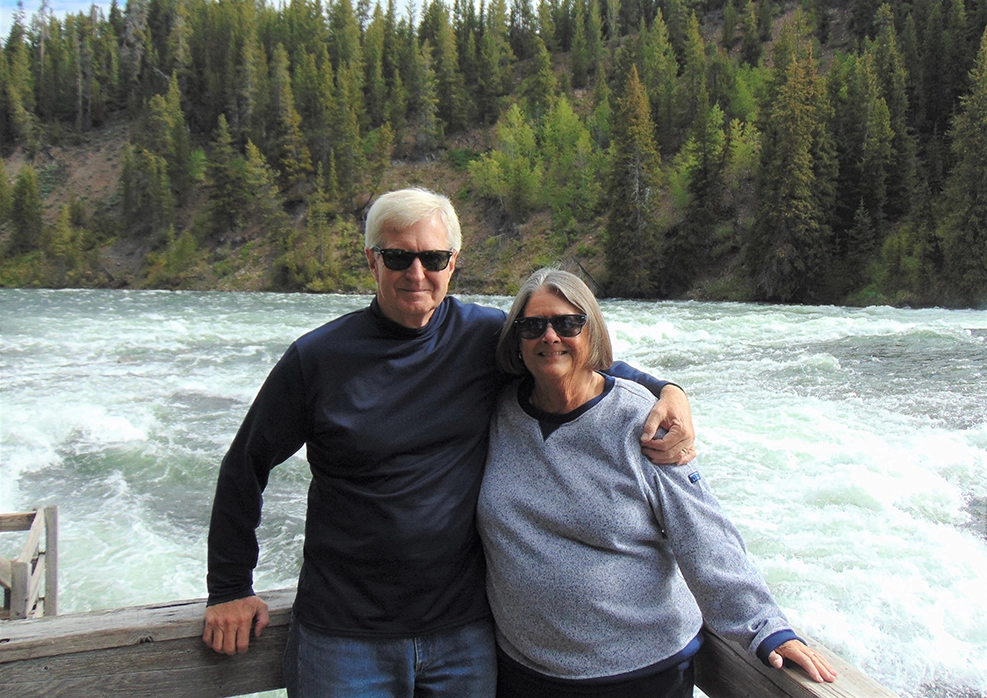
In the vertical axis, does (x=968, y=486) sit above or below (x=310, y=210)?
below

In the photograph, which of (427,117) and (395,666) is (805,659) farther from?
(427,117)

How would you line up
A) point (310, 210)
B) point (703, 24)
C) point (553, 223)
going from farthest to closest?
point (703, 24)
point (310, 210)
point (553, 223)

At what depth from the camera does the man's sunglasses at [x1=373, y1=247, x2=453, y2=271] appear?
6.83ft

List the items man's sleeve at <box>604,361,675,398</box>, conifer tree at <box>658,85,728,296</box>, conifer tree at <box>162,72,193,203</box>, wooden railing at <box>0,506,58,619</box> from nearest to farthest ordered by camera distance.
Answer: man's sleeve at <box>604,361,675,398</box> → wooden railing at <box>0,506,58,619</box> → conifer tree at <box>658,85,728,296</box> → conifer tree at <box>162,72,193,203</box>

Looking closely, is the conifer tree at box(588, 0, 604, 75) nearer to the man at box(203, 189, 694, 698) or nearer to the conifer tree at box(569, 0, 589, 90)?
the conifer tree at box(569, 0, 589, 90)

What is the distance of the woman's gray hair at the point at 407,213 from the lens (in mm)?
2121

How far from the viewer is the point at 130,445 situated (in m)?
9.91

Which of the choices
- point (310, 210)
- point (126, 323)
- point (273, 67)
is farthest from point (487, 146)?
point (126, 323)

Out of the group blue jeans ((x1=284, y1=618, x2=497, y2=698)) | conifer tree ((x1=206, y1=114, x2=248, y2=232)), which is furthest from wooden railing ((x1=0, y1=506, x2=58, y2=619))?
conifer tree ((x1=206, y1=114, x2=248, y2=232))

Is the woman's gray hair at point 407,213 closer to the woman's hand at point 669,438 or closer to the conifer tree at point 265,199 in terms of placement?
the woman's hand at point 669,438

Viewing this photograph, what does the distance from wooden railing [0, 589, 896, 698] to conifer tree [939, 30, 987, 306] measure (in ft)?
115

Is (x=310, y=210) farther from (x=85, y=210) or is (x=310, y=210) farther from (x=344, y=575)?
(x=344, y=575)

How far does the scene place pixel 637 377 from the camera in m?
2.26

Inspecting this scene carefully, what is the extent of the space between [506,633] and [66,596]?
18.7ft
